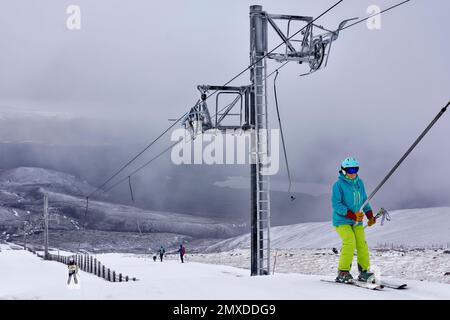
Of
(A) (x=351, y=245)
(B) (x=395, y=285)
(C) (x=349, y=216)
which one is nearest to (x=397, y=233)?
(B) (x=395, y=285)

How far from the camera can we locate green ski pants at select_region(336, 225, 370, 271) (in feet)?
30.3

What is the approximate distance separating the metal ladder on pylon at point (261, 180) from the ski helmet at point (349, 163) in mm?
5786

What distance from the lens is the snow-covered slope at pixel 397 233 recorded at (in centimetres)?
6390

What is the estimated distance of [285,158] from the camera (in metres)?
13.4

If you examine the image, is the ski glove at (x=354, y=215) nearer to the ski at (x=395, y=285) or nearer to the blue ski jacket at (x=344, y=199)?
the blue ski jacket at (x=344, y=199)

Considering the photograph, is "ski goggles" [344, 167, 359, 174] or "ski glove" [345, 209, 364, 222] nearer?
"ski glove" [345, 209, 364, 222]

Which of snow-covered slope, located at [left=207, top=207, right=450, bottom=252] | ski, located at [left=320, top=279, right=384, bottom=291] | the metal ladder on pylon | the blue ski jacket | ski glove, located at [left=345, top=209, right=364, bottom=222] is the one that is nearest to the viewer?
ski, located at [left=320, top=279, right=384, bottom=291]

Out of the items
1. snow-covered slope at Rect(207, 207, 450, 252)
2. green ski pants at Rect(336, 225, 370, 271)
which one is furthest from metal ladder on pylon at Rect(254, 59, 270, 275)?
snow-covered slope at Rect(207, 207, 450, 252)

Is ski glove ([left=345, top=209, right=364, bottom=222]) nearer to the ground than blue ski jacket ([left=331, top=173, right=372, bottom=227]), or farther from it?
Result: nearer to the ground

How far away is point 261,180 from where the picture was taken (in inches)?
597

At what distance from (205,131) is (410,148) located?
10.5 m

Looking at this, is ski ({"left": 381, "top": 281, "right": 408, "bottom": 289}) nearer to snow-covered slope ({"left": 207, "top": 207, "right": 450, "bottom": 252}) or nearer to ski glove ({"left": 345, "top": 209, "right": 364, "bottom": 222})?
ski glove ({"left": 345, "top": 209, "right": 364, "bottom": 222})

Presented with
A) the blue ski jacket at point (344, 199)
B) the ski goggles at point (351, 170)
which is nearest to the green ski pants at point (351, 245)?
the blue ski jacket at point (344, 199)
